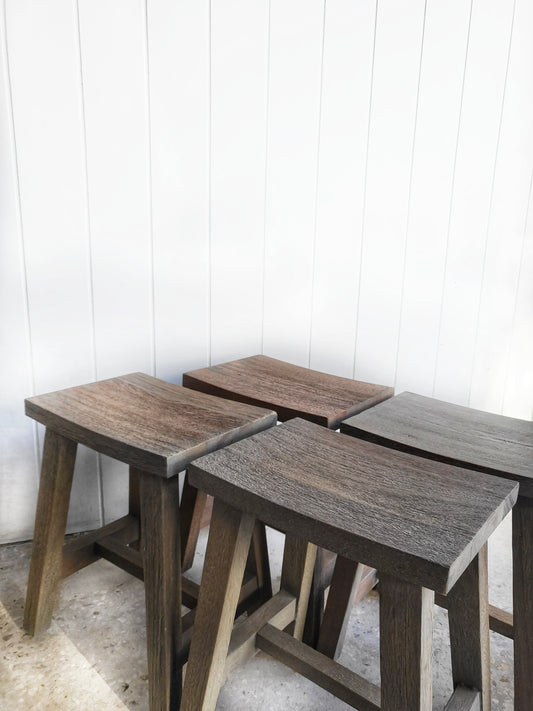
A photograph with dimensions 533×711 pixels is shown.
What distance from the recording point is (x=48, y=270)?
144cm

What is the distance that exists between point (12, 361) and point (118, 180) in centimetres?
57

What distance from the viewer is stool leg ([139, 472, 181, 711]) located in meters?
0.94

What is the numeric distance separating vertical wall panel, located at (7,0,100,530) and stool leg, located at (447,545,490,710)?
1105 mm

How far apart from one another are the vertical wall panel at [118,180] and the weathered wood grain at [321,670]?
78 cm

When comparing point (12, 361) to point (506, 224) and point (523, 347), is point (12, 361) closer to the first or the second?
point (506, 224)

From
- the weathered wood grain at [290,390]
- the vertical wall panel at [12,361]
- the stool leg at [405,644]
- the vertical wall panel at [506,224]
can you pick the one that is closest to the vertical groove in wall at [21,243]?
the vertical wall panel at [12,361]

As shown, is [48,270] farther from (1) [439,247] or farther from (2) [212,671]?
(1) [439,247]

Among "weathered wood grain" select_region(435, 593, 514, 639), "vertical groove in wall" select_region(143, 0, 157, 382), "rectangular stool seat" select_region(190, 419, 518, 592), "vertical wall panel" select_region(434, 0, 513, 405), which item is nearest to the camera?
"rectangular stool seat" select_region(190, 419, 518, 592)

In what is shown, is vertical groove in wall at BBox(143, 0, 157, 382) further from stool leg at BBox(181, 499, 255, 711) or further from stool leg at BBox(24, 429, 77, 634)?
stool leg at BBox(181, 499, 255, 711)

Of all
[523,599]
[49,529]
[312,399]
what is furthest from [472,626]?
[49,529]

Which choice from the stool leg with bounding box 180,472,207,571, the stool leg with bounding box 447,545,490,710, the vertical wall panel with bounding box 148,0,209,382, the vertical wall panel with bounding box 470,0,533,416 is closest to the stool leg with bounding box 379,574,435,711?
the stool leg with bounding box 447,545,490,710

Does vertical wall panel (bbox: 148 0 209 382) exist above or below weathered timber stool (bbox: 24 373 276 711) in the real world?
above

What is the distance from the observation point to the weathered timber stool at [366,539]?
0.68 metres

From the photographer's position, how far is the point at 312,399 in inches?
48.6
